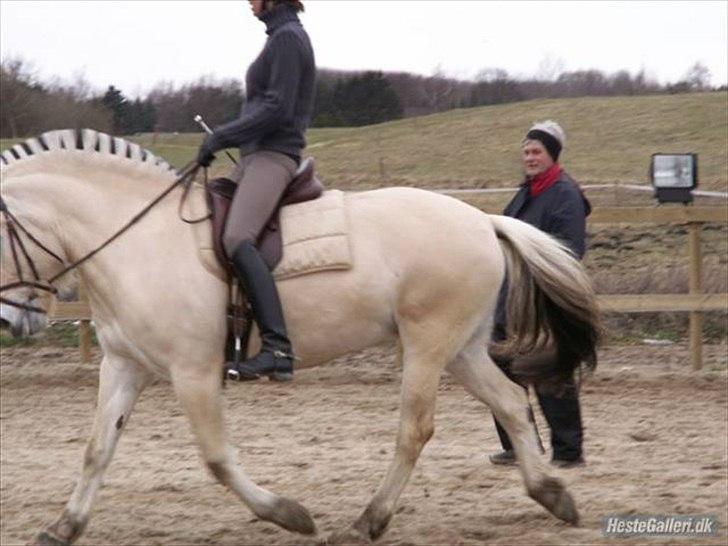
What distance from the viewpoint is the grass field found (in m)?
26.2

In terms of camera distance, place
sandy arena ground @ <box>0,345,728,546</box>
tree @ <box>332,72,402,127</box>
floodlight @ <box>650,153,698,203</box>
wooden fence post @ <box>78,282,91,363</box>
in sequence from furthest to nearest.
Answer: tree @ <box>332,72,402,127</box>, floodlight @ <box>650,153,698,203</box>, wooden fence post @ <box>78,282,91,363</box>, sandy arena ground @ <box>0,345,728,546</box>

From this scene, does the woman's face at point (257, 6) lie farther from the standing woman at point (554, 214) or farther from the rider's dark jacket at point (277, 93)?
the standing woman at point (554, 214)

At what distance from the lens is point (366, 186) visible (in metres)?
23.9

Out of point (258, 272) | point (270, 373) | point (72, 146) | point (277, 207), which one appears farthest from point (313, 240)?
point (72, 146)

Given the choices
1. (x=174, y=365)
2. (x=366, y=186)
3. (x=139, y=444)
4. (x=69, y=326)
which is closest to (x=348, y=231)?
(x=174, y=365)

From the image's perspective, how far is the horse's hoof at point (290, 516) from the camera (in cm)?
605

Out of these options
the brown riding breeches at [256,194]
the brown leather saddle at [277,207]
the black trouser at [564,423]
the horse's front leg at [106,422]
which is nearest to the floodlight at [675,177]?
the black trouser at [564,423]

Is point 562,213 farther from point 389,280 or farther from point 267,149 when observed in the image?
point 267,149

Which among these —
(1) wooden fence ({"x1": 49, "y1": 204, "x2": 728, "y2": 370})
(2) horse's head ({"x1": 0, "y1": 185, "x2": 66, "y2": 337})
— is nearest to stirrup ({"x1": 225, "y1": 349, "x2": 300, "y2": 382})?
(2) horse's head ({"x1": 0, "y1": 185, "x2": 66, "y2": 337})

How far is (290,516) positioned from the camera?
19.8ft

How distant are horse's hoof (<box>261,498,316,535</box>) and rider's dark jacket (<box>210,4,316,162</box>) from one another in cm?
165

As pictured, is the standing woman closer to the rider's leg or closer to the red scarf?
the red scarf

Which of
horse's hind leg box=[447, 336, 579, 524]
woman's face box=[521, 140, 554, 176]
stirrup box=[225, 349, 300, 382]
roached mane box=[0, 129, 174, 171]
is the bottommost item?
horse's hind leg box=[447, 336, 579, 524]

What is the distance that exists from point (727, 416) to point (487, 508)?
11.2ft
